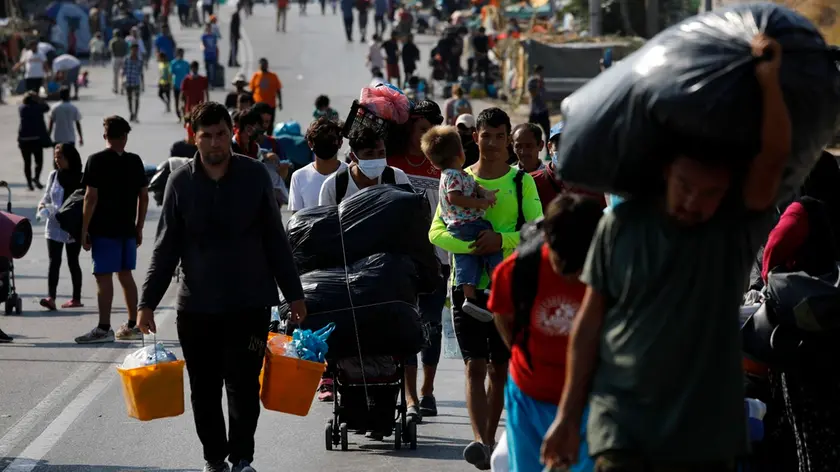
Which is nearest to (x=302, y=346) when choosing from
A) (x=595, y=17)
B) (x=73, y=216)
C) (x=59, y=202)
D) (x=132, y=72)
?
(x=73, y=216)

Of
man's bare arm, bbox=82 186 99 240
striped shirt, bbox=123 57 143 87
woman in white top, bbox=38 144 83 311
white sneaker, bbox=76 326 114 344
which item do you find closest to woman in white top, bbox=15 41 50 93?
striped shirt, bbox=123 57 143 87

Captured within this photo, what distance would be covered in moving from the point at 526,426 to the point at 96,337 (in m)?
7.20

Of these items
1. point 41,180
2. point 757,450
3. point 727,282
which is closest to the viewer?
point 727,282

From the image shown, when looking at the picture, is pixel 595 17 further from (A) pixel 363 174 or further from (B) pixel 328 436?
(B) pixel 328 436

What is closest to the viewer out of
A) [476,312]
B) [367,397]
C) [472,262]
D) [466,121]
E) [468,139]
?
[476,312]

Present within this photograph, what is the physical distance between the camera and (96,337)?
11891 mm

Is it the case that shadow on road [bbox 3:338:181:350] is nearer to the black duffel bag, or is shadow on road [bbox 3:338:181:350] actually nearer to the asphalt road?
the asphalt road

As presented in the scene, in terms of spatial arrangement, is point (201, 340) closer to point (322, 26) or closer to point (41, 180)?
point (41, 180)

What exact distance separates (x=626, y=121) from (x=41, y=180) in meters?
23.2

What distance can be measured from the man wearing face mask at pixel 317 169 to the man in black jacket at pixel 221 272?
1.82 m

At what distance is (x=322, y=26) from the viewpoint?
196 ft

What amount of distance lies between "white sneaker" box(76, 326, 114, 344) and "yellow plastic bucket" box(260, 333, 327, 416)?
4857 millimetres

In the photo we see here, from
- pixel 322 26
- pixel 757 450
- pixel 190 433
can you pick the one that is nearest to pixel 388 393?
pixel 190 433

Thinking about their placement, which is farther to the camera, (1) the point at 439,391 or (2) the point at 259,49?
(2) the point at 259,49
